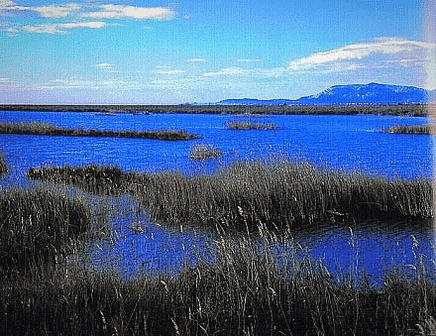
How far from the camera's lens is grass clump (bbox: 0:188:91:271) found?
6336 millimetres

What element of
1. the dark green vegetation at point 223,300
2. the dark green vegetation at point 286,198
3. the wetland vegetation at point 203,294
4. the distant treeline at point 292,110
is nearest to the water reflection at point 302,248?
the wetland vegetation at point 203,294

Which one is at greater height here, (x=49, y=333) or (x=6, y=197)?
(x=6, y=197)

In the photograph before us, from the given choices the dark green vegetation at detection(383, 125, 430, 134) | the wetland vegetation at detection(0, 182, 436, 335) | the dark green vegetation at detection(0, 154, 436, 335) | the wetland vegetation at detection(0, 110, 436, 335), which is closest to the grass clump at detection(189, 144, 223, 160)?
the wetland vegetation at detection(0, 110, 436, 335)

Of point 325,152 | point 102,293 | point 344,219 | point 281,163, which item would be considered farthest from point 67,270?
point 325,152

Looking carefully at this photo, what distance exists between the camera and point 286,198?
8.90 metres

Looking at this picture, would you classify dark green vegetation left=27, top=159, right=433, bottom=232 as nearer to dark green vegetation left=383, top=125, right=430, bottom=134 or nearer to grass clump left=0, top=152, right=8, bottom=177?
grass clump left=0, top=152, right=8, bottom=177

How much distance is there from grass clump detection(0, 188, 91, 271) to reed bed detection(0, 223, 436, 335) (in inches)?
54.1

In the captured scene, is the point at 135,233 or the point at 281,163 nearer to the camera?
the point at 135,233

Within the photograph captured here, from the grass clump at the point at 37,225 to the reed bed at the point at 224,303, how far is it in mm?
1374

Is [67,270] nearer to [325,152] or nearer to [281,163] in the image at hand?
[281,163]

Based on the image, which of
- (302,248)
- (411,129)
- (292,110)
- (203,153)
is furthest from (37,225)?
(292,110)

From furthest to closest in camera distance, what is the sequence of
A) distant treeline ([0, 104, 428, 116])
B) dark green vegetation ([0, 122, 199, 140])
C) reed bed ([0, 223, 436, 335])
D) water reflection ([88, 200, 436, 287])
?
distant treeline ([0, 104, 428, 116]), dark green vegetation ([0, 122, 199, 140]), water reflection ([88, 200, 436, 287]), reed bed ([0, 223, 436, 335])

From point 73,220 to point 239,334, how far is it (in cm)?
460

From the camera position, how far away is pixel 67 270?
15.8 feet
